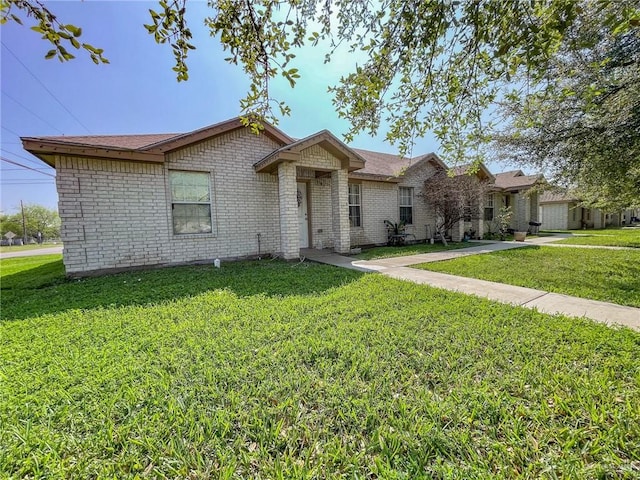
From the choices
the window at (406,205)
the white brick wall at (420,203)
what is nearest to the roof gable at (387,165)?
the white brick wall at (420,203)

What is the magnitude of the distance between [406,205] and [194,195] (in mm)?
9484

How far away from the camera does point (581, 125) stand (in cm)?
521

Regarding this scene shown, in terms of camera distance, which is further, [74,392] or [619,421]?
[74,392]

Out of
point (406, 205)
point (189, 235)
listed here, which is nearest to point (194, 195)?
point (189, 235)

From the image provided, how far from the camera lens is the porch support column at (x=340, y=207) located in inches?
352

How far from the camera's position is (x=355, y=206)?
450 inches

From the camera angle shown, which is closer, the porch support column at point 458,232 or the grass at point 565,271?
the grass at point 565,271

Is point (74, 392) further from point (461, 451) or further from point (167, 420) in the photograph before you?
point (461, 451)

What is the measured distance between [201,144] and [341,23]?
6073 mm

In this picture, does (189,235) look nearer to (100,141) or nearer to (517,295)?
(100,141)

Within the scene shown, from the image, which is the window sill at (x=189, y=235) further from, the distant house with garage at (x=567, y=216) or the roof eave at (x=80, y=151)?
the distant house with garage at (x=567, y=216)

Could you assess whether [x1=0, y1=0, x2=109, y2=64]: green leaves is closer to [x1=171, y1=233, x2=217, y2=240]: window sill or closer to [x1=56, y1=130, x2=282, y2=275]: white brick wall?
[x1=56, y1=130, x2=282, y2=275]: white brick wall

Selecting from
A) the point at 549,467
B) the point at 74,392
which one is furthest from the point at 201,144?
the point at 549,467

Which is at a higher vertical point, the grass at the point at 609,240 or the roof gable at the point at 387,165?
the roof gable at the point at 387,165
